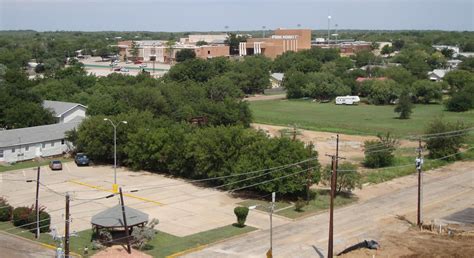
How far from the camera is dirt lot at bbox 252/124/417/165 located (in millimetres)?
52312

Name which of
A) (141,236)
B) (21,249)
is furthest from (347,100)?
(21,249)

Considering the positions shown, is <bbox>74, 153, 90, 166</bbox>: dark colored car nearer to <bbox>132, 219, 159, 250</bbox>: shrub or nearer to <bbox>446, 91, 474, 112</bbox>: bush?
<bbox>132, 219, 159, 250</bbox>: shrub

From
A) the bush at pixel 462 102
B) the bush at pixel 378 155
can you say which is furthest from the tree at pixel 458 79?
the bush at pixel 378 155

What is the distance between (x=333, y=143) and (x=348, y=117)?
1895 centimetres

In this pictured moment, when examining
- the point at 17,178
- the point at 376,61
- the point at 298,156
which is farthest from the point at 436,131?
the point at 376,61

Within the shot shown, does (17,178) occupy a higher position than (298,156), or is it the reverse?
(298,156)

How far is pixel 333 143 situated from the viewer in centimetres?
5778

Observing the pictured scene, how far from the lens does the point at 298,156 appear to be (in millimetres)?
36906

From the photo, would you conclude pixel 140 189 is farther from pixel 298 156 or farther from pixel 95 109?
pixel 95 109

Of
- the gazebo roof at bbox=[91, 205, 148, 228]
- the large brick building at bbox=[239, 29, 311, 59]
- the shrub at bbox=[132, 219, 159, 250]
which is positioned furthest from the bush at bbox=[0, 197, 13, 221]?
the large brick building at bbox=[239, 29, 311, 59]

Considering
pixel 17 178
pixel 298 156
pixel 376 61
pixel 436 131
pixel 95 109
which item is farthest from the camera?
pixel 376 61

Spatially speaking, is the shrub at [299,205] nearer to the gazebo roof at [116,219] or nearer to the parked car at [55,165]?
the gazebo roof at [116,219]

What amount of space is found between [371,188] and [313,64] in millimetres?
75574

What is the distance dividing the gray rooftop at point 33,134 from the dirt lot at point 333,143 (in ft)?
71.2
